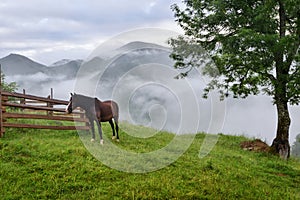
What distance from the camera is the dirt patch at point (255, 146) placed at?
16877 mm

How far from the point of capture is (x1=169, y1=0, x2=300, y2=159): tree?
14.4 m

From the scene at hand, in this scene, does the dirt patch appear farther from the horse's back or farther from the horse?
the horse's back

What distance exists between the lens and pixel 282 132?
54.9 feet

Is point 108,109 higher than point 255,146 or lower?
higher

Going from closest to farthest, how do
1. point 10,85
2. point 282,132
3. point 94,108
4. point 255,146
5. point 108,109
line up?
point 94,108, point 108,109, point 282,132, point 255,146, point 10,85

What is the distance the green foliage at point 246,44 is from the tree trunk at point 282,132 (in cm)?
70

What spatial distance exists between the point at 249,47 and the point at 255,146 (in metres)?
5.44

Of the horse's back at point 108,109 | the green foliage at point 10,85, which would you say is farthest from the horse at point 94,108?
the green foliage at point 10,85

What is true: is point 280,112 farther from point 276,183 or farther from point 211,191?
point 211,191

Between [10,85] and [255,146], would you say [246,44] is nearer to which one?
[255,146]

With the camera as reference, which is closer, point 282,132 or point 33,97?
point 33,97

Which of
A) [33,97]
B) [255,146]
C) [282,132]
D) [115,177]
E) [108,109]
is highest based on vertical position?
[33,97]

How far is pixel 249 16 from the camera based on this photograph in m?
15.7

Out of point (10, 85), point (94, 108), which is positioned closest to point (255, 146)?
point (94, 108)
